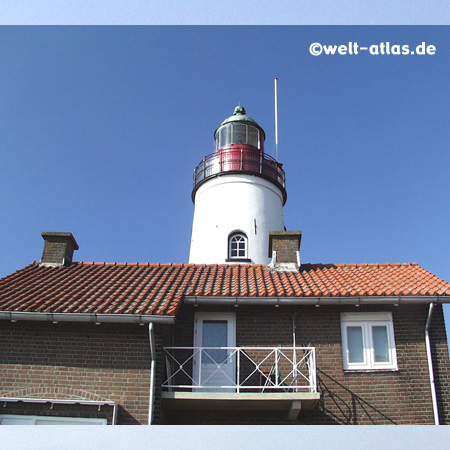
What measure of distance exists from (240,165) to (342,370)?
1065 centimetres

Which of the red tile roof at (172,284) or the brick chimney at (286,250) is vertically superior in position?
the brick chimney at (286,250)

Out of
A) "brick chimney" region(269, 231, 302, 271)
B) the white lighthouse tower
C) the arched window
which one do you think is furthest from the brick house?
the white lighthouse tower

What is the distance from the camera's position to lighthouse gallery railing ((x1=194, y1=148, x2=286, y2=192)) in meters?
19.3

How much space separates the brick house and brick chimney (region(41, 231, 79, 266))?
1258 mm

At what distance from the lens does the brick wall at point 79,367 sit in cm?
934

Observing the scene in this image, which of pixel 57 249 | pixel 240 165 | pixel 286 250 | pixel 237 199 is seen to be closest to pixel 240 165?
pixel 240 165

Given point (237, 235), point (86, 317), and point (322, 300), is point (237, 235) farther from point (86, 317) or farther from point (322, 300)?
point (86, 317)

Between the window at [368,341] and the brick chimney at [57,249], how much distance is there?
23.5 feet

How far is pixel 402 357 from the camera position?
1029 centimetres

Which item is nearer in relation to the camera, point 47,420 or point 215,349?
point 47,420

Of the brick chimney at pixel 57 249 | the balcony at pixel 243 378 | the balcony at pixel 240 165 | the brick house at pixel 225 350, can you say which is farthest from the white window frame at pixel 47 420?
the balcony at pixel 240 165

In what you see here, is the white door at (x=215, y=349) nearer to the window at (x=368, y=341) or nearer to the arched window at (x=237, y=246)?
the window at (x=368, y=341)

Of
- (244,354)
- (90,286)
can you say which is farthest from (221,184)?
(244,354)

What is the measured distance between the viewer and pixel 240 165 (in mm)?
19391
